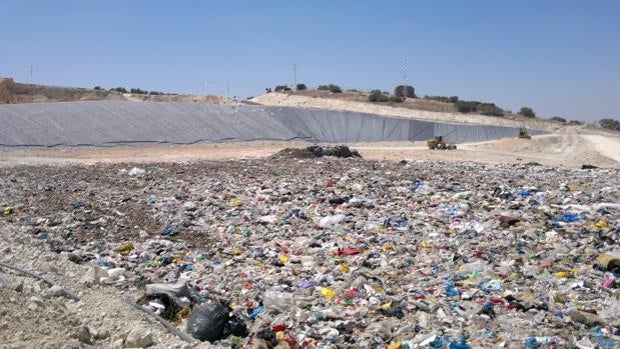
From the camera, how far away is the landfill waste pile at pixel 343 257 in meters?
5.69

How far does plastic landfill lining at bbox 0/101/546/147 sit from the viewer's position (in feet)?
95.8

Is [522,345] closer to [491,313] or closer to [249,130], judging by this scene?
[491,313]

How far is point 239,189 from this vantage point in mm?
12750

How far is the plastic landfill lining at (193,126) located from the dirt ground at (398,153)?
1545mm

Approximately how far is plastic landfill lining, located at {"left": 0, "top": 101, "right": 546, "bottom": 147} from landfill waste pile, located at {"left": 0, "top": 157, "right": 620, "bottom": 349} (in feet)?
52.9

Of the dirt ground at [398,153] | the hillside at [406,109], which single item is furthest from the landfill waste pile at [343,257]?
the hillside at [406,109]

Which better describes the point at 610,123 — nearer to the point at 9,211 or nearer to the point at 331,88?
the point at 331,88

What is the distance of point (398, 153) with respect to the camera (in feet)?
89.2

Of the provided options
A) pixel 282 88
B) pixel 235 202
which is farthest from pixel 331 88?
pixel 235 202

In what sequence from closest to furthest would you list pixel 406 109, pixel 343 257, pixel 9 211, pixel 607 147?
pixel 343 257
pixel 9 211
pixel 607 147
pixel 406 109

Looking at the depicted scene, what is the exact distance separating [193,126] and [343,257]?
27183 mm

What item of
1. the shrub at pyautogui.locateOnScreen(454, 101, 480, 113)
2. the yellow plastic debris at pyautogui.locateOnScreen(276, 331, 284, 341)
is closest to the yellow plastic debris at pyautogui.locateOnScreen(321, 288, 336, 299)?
the yellow plastic debris at pyautogui.locateOnScreen(276, 331, 284, 341)

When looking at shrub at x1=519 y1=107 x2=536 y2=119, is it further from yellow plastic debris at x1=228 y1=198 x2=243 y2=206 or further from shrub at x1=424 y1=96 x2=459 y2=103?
yellow plastic debris at x1=228 y1=198 x2=243 y2=206

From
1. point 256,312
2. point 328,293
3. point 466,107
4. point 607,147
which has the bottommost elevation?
point 256,312
